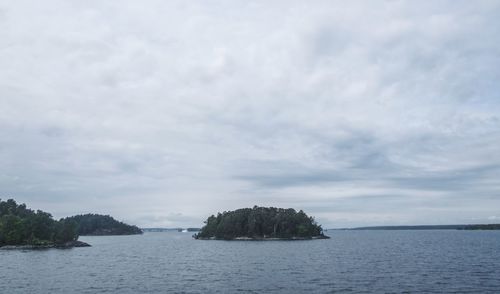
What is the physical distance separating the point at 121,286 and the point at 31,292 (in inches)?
530

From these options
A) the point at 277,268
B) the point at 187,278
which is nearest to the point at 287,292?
the point at 187,278

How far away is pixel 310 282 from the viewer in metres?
75.6

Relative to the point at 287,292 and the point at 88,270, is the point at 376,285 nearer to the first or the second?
the point at 287,292

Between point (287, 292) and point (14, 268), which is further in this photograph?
point (14, 268)

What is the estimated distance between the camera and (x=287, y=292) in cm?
6488

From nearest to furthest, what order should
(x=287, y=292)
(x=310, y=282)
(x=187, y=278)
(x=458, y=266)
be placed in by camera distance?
(x=287, y=292), (x=310, y=282), (x=187, y=278), (x=458, y=266)

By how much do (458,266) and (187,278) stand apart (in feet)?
202

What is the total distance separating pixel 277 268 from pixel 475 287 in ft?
142

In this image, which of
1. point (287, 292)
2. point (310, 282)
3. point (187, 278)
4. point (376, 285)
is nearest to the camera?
point (287, 292)

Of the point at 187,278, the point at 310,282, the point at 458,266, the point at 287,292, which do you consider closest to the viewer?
the point at 287,292

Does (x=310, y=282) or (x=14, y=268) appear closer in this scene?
(x=310, y=282)

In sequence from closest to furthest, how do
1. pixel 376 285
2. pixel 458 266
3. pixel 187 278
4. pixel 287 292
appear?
pixel 287 292
pixel 376 285
pixel 187 278
pixel 458 266

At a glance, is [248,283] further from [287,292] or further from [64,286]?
[64,286]

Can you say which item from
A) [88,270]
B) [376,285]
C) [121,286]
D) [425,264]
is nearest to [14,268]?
[88,270]
